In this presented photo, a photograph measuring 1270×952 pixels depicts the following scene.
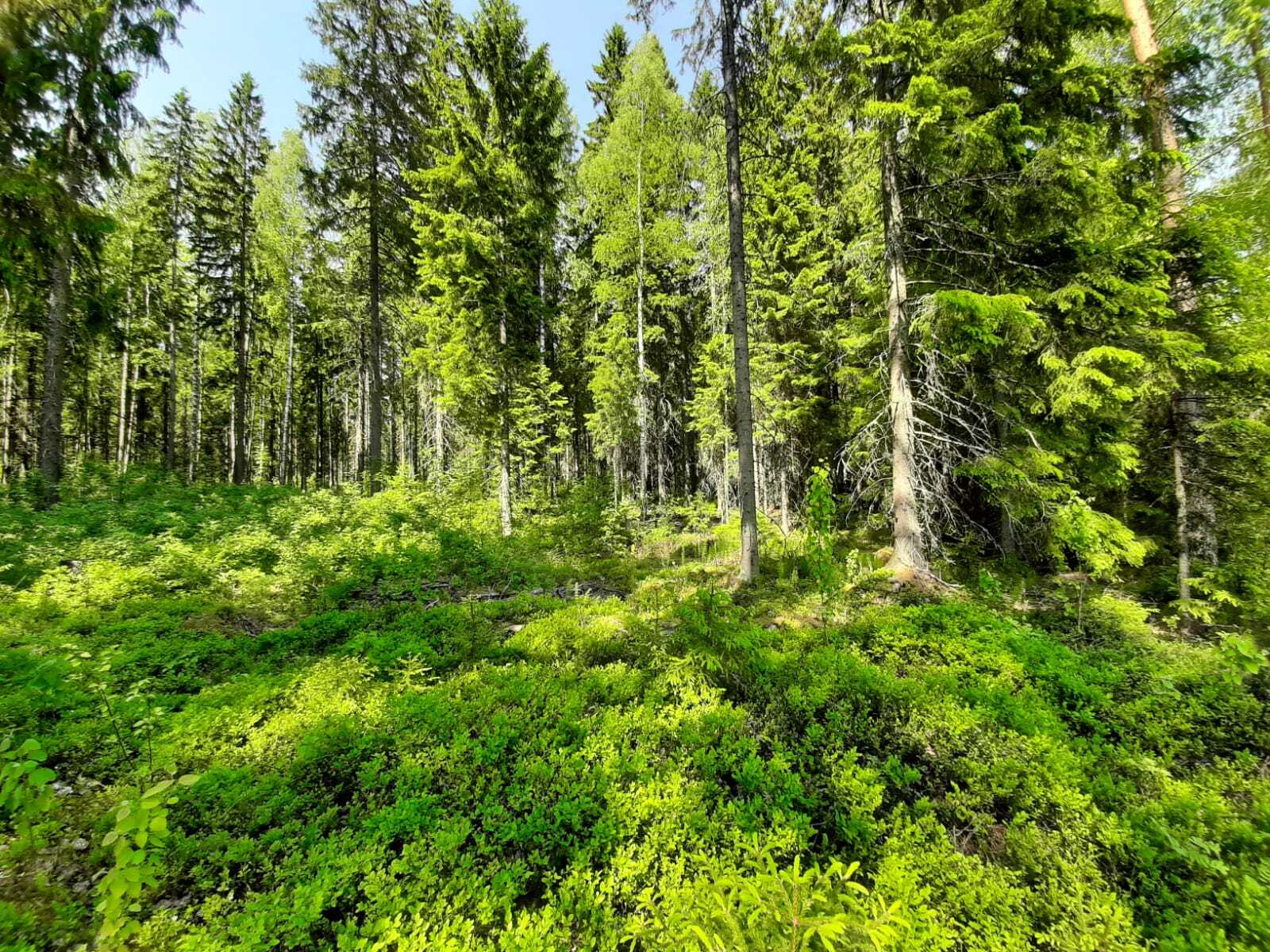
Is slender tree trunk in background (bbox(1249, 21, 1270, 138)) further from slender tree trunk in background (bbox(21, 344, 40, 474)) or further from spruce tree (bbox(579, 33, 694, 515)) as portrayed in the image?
slender tree trunk in background (bbox(21, 344, 40, 474))

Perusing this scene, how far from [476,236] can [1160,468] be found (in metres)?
14.4

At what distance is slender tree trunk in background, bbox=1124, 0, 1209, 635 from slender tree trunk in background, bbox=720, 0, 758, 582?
5.90 m

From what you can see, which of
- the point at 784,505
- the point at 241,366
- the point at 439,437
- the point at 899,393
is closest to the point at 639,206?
the point at 899,393

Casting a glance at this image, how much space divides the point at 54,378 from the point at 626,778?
45.6 feet

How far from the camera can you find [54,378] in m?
9.33

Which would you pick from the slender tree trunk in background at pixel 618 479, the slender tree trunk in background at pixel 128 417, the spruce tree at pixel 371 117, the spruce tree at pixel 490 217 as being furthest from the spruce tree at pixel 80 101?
the slender tree trunk in background at pixel 128 417

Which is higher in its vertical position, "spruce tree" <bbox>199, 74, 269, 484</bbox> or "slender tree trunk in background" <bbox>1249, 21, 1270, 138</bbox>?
"spruce tree" <bbox>199, 74, 269, 484</bbox>

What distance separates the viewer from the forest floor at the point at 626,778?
228cm

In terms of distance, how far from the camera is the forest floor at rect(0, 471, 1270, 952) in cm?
228

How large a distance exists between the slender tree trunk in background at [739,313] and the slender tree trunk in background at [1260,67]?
7.30m

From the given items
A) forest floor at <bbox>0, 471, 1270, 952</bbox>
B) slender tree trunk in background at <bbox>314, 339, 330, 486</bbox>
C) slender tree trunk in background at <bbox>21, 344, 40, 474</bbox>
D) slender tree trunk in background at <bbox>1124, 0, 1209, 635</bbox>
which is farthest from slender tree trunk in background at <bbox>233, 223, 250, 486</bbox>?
slender tree trunk in background at <bbox>1124, 0, 1209, 635</bbox>

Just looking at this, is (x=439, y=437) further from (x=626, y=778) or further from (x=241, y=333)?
(x=626, y=778)

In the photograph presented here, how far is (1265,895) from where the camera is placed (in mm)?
2211

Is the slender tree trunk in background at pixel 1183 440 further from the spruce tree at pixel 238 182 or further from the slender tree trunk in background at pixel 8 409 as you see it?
the slender tree trunk in background at pixel 8 409
